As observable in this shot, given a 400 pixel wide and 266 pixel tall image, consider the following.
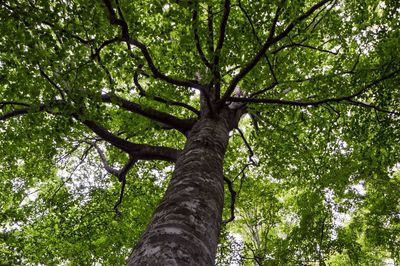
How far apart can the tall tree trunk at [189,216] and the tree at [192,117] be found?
0.06ft

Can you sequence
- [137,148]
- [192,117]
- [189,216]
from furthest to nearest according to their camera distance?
1. [192,117]
2. [137,148]
3. [189,216]

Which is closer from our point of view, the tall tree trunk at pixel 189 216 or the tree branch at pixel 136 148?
the tall tree trunk at pixel 189 216

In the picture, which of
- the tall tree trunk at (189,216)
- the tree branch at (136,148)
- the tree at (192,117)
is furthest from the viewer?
the tree branch at (136,148)

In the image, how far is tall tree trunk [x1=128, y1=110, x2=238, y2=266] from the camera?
222 cm

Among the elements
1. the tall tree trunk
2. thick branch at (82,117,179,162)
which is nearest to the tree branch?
thick branch at (82,117,179,162)

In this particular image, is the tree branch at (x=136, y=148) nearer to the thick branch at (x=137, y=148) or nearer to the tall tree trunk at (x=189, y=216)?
the thick branch at (x=137, y=148)

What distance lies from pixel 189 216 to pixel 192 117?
7.04 metres

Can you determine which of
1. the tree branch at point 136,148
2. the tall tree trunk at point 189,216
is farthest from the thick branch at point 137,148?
the tall tree trunk at point 189,216

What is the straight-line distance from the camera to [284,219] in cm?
1762

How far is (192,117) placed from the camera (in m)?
9.77

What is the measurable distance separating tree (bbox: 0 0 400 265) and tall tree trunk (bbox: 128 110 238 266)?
18mm

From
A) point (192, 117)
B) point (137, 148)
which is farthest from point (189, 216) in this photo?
point (192, 117)

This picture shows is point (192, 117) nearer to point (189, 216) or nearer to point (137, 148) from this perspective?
point (137, 148)

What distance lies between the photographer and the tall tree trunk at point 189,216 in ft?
7.28
